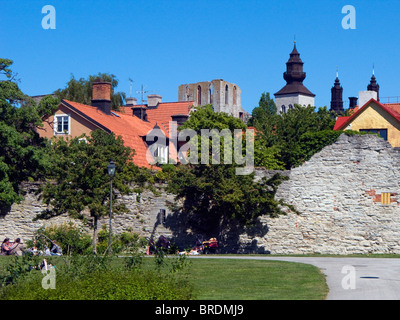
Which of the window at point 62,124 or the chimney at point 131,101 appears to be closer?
the window at point 62,124

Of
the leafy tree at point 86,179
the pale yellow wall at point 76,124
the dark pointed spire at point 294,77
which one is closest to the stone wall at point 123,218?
the leafy tree at point 86,179

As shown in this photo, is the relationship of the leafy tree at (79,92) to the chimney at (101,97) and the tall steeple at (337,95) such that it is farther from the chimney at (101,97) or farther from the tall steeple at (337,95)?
the tall steeple at (337,95)

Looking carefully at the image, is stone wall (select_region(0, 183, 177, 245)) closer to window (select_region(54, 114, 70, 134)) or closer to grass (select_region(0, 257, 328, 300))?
window (select_region(54, 114, 70, 134))

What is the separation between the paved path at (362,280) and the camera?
15023mm

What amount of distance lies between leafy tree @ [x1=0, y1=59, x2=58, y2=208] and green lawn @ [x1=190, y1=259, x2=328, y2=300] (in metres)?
14.5

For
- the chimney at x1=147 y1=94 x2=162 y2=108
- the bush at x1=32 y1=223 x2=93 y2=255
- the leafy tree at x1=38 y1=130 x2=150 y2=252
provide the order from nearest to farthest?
the bush at x1=32 y1=223 x2=93 y2=255
the leafy tree at x1=38 y1=130 x2=150 y2=252
the chimney at x1=147 y1=94 x2=162 y2=108

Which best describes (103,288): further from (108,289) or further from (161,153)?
(161,153)

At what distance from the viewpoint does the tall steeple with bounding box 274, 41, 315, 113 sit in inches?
5015

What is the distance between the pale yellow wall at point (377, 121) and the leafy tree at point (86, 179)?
55.7ft

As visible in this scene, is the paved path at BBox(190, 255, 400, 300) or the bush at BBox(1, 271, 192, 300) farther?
the paved path at BBox(190, 255, 400, 300)

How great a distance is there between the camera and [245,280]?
58.7ft

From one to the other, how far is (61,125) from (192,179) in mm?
15816

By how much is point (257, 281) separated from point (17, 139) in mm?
19235

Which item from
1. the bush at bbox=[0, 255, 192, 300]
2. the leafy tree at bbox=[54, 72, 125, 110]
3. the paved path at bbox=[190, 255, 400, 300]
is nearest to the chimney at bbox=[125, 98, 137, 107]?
the leafy tree at bbox=[54, 72, 125, 110]
